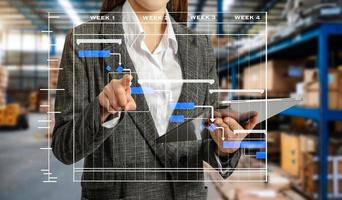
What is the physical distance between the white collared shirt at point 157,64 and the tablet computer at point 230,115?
0.04 metres

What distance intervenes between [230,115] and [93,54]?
0.46 m

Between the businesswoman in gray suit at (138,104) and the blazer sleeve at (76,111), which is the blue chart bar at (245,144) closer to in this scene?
the businesswoman in gray suit at (138,104)

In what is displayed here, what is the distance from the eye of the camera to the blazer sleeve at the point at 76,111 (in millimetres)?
875

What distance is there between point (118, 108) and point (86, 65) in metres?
0.16

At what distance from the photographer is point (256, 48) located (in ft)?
3.41

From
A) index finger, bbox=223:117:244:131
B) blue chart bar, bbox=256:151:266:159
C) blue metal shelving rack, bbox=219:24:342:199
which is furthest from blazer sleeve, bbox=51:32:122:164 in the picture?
blue metal shelving rack, bbox=219:24:342:199

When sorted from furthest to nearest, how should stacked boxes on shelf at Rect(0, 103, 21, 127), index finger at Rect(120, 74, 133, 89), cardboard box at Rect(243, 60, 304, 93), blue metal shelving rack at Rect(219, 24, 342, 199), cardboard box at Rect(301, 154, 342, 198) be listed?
1. cardboard box at Rect(243, 60, 304, 93)
2. cardboard box at Rect(301, 154, 342, 198)
3. blue metal shelving rack at Rect(219, 24, 342, 199)
4. stacked boxes on shelf at Rect(0, 103, 21, 127)
5. index finger at Rect(120, 74, 133, 89)

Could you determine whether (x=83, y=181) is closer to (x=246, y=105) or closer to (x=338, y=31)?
(x=246, y=105)

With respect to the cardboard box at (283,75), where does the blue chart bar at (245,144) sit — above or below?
below

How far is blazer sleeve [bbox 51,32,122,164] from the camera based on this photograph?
0.88 meters

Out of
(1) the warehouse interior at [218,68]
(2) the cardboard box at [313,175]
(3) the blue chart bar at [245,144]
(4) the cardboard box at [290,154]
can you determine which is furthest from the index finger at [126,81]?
(4) the cardboard box at [290,154]

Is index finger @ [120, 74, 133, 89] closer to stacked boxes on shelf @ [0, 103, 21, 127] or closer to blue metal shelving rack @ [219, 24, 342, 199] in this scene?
stacked boxes on shelf @ [0, 103, 21, 127]

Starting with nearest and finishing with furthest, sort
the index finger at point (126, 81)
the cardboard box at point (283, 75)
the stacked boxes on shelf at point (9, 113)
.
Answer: the index finger at point (126, 81)
the stacked boxes on shelf at point (9, 113)
the cardboard box at point (283, 75)

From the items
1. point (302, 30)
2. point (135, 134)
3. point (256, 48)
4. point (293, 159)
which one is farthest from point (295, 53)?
point (135, 134)
